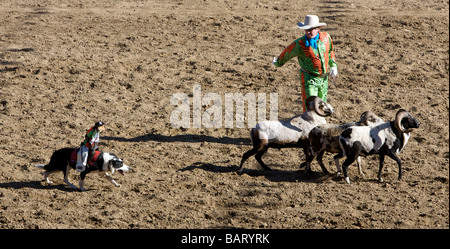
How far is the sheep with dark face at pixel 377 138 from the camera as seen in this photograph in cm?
1055

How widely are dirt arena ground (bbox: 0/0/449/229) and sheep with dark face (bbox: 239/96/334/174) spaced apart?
57 cm

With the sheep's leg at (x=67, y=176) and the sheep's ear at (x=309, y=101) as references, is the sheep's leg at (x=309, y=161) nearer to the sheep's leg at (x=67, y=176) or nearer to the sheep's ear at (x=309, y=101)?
the sheep's ear at (x=309, y=101)

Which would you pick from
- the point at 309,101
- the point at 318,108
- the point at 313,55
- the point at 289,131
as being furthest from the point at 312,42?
the point at 289,131

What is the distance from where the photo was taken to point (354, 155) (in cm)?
1059

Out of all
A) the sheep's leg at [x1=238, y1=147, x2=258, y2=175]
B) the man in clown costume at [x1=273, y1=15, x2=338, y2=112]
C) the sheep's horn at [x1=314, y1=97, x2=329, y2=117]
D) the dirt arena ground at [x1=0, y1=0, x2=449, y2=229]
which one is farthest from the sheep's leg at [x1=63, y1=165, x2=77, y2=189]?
the man in clown costume at [x1=273, y1=15, x2=338, y2=112]

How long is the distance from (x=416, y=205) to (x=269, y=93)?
4.96 m

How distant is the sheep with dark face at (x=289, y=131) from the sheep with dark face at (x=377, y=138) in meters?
0.67

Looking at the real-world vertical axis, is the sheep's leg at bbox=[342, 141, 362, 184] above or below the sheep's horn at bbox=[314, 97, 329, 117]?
below

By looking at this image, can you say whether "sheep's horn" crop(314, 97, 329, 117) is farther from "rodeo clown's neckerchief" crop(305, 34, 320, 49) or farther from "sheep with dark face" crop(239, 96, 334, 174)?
"rodeo clown's neckerchief" crop(305, 34, 320, 49)

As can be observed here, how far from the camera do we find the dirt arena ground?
401 inches

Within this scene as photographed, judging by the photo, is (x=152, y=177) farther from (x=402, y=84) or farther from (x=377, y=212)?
(x=402, y=84)

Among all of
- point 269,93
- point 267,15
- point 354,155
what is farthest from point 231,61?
point 354,155

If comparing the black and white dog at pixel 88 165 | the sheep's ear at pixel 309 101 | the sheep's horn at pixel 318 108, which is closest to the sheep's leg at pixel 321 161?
the sheep's horn at pixel 318 108
